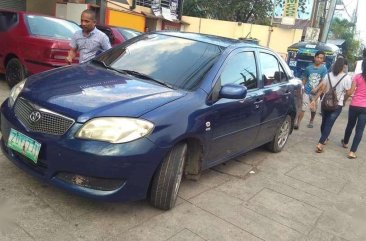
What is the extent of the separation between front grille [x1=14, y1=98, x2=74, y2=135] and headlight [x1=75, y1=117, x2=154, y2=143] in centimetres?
15

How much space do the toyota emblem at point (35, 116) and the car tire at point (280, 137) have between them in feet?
12.3

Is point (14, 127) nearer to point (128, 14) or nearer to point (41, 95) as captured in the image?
point (41, 95)

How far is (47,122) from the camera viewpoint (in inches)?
125

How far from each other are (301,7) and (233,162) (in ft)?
68.2

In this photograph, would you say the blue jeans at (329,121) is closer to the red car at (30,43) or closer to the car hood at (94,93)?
the car hood at (94,93)

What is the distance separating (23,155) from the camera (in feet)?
11.0

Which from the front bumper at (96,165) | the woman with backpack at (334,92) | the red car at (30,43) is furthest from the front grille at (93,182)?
the woman with backpack at (334,92)

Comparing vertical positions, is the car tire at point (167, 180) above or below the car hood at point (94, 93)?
below

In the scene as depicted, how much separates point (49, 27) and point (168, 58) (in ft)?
13.5

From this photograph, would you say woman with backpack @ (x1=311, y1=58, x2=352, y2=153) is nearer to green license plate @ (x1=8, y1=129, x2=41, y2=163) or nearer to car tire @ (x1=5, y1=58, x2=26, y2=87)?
green license plate @ (x1=8, y1=129, x2=41, y2=163)

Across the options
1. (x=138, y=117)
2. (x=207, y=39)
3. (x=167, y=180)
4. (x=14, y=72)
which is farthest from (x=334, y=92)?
(x=14, y=72)

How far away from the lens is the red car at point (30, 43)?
692cm

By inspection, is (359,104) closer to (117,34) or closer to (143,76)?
(143,76)

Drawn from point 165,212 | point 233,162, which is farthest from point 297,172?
point 165,212
